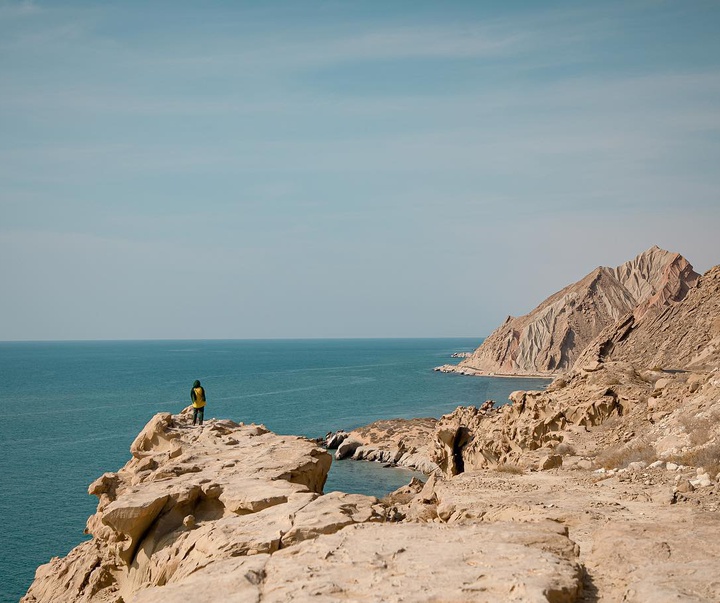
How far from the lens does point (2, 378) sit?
475 feet

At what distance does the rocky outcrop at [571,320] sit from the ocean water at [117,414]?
Answer: 16219 mm

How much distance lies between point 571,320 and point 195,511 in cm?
14635

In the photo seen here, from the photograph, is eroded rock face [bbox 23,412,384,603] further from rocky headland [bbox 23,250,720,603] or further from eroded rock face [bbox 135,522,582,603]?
eroded rock face [bbox 135,522,582,603]

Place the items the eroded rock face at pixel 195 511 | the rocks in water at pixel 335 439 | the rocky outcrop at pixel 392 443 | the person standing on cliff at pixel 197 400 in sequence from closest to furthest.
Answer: the eroded rock face at pixel 195 511, the person standing on cliff at pixel 197 400, the rocky outcrop at pixel 392 443, the rocks in water at pixel 335 439

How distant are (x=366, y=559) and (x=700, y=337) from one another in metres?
53.1

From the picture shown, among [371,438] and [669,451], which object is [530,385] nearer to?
[371,438]

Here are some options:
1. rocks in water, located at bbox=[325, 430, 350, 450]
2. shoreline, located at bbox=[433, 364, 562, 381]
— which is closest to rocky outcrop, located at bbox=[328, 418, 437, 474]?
rocks in water, located at bbox=[325, 430, 350, 450]

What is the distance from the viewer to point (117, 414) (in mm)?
81375

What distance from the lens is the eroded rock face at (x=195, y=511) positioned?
13.0 meters

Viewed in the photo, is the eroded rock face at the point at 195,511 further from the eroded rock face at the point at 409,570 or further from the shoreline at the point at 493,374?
the shoreline at the point at 493,374

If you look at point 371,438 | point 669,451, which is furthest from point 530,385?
point 669,451

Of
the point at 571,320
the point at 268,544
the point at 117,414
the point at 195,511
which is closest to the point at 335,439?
the point at 117,414

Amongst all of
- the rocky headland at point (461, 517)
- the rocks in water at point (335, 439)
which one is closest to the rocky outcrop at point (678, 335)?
the rocky headland at point (461, 517)

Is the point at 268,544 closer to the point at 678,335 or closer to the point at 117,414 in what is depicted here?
the point at 678,335
